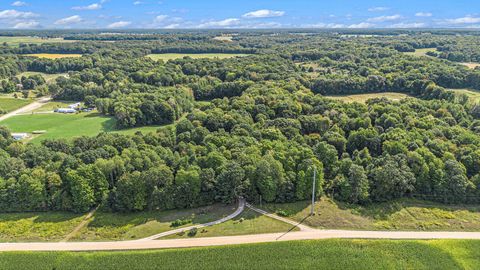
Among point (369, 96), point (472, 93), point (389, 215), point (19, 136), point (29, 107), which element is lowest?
point (389, 215)

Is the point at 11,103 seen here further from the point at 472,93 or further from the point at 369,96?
the point at 472,93

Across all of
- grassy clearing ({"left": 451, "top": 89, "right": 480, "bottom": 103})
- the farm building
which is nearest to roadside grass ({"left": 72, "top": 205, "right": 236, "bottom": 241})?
the farm building

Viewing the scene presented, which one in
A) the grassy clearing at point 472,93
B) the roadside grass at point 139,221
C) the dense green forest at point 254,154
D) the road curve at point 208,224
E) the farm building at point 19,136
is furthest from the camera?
the grassy clearing at point 472,93

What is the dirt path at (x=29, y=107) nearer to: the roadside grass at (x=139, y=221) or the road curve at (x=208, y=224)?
the roadside grass at (x=139, y=221)

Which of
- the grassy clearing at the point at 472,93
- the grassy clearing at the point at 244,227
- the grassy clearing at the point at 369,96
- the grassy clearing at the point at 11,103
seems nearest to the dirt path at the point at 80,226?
the grassy clearing at the point at 244,227

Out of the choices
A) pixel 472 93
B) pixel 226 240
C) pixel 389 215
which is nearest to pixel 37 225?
pixel 226 240

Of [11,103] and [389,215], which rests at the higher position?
[11,103]
